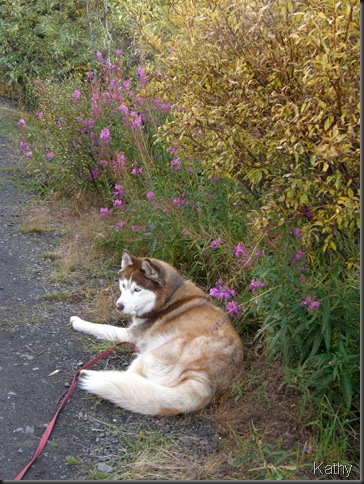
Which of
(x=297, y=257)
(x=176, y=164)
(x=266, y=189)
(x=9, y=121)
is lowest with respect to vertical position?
(x=9, y=121)

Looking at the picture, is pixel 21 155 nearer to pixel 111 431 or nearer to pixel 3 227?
pixel 3 227

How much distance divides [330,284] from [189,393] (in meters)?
1.10

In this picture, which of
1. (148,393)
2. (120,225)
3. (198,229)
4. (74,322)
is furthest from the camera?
(120,225)

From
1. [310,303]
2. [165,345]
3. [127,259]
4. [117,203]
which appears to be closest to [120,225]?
[117,203]

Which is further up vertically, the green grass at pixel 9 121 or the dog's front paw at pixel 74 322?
the dog's front paw at pixel 74 322

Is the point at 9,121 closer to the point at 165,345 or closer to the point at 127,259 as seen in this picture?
the point at 127,259

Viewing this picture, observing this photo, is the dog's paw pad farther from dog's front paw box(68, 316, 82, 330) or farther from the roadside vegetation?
the roadside vegetation

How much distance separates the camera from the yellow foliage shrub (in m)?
2.95

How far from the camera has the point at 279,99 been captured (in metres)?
3.41

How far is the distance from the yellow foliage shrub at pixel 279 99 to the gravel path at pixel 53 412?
1.38m

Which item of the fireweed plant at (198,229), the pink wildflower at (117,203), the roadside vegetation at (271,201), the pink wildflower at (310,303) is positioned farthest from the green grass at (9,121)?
the pink wildflower at (310,303)

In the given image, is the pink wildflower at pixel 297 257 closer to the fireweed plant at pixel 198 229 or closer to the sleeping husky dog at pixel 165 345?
the fireweed plant at pixel 198 229

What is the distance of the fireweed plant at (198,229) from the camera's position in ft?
11.1

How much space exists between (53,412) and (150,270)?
132cm
